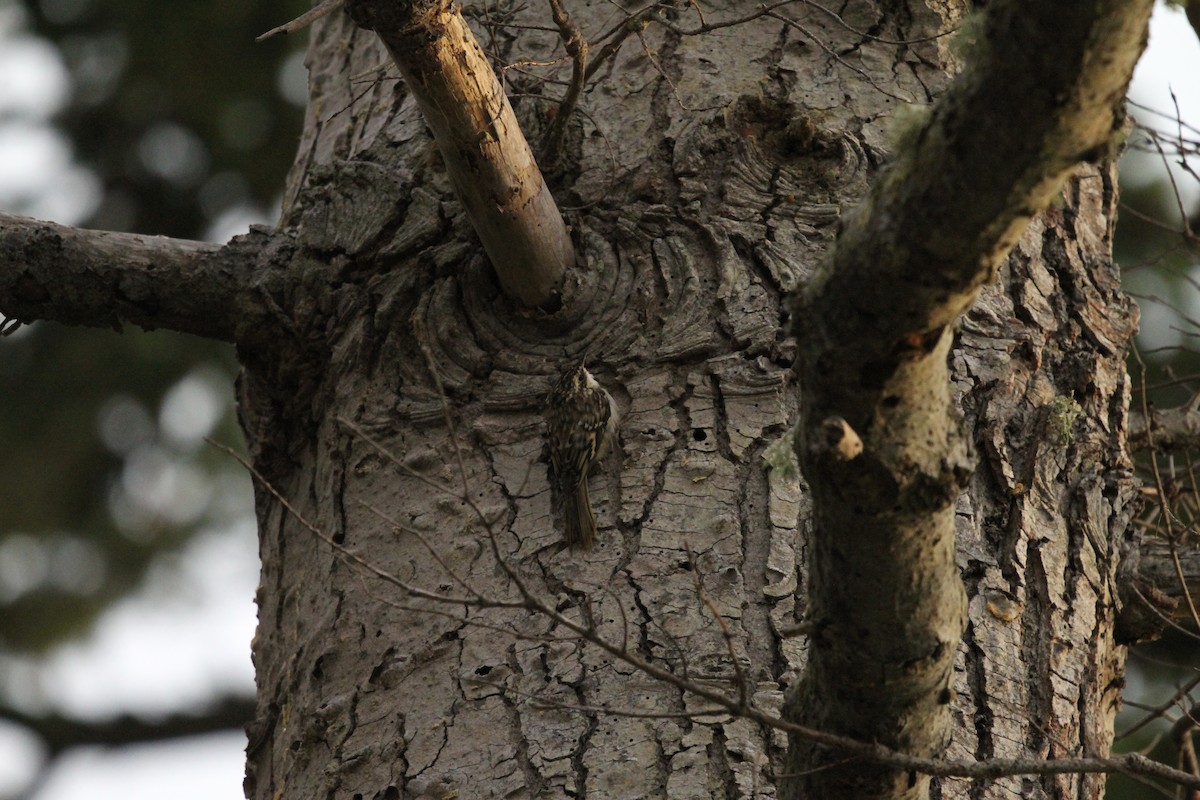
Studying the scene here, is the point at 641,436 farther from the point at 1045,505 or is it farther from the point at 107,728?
the point at 107,728

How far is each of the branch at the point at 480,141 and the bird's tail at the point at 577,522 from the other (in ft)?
1.48

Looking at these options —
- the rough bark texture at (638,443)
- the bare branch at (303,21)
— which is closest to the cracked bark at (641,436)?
the rough bark texture at (638,443)

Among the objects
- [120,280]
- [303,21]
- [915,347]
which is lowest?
[915,347]

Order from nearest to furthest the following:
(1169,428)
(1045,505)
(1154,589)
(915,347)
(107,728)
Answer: (915,347), (1045,505), (1154,589), (1169,428), (107,728)

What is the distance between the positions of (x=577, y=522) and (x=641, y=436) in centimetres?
22

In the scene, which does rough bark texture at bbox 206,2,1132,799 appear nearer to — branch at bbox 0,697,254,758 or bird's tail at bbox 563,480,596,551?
bird's tail at bbox 563,480,596,551

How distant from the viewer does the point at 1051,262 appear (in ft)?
9.89

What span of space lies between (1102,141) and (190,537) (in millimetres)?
6593

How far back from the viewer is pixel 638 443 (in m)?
2.62

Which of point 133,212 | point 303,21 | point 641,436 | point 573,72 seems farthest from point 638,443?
point 133,212

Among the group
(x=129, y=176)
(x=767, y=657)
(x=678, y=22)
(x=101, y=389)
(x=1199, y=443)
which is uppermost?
(x=129, y=176)

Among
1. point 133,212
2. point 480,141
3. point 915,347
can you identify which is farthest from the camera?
point 133,212

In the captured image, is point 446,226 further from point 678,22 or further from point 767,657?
point 767,657

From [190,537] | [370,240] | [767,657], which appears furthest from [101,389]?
[767,657]
